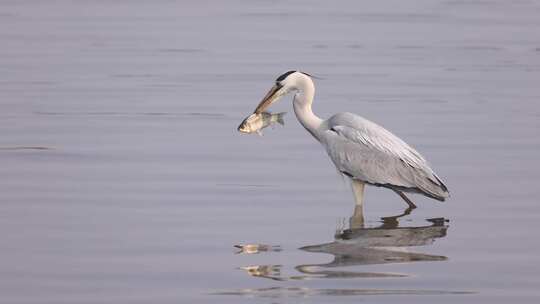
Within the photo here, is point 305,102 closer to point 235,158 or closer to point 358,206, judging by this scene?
point 235,158

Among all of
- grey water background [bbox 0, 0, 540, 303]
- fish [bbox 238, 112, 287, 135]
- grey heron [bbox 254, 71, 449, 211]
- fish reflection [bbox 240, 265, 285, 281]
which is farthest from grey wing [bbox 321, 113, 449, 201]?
fish reflection [bbox 240, 265, 285, 281]

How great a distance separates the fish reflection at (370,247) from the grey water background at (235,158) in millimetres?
91

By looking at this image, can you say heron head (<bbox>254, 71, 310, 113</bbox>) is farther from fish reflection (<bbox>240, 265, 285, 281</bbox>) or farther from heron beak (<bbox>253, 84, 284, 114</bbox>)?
fish reflection (<bbox>240, 265, 285, 281</bbox>)

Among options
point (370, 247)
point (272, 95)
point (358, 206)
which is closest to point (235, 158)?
point (272, 95)

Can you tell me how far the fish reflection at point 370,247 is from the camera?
30.5 ft

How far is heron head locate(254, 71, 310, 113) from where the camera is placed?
1315cm

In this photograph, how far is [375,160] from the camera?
476 inches

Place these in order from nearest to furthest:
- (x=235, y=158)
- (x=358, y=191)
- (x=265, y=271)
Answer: (x=265, y=271) < (x=358, y=191) < (x=235, y=158)

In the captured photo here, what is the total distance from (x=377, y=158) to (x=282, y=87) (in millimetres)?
1549

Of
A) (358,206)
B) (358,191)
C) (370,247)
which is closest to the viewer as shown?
(370,247)

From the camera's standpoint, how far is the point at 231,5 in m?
32.7

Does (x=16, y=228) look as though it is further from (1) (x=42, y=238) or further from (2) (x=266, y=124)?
(2) (x=266, y=124)

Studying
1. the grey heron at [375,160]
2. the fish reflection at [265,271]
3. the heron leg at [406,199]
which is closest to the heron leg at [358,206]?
the grey heron at [375,160]

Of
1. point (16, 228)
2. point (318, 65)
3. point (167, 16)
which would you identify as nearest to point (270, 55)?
point (318, 65)
